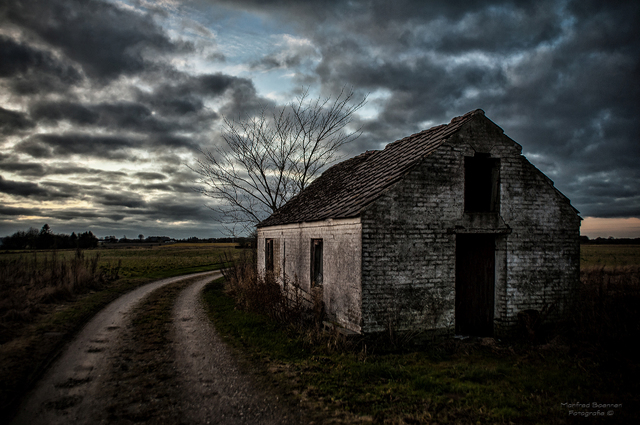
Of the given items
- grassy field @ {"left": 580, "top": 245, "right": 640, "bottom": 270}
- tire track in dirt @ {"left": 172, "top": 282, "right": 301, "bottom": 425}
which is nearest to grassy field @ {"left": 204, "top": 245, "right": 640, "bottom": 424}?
tire track in dirt @ {"left": 172, "top": 282, "right": 301, "bottom": 425}

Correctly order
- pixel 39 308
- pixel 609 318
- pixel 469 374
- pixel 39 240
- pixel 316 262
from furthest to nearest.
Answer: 1. pixel 39 240
2. pixel 39 308
3. pixel 316 262
4. pixel 609 318
5. pixel 469 374

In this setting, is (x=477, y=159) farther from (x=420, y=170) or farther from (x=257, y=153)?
(x=257, y=153)

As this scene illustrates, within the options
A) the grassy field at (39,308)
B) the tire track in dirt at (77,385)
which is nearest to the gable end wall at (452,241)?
the tire track in dirt at (77,385)

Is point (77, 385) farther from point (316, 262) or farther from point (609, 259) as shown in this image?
point (609, 259)

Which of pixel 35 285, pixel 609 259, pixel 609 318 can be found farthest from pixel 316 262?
pixel 609 259

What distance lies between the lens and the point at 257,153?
19.5 metres

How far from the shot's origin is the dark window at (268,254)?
49.8 feet

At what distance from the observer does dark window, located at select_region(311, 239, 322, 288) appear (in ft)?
32.5

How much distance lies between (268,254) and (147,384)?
990 centimetres

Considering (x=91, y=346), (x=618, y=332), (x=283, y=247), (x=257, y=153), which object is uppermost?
(x=257, y=153)

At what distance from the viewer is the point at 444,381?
5.64m

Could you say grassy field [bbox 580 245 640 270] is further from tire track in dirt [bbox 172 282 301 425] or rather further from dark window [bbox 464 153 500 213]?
tire track in dirt [bbox 172 282 301 425]

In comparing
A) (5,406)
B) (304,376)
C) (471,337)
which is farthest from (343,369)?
(5,406)

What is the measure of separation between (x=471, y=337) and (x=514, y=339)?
1014mm
